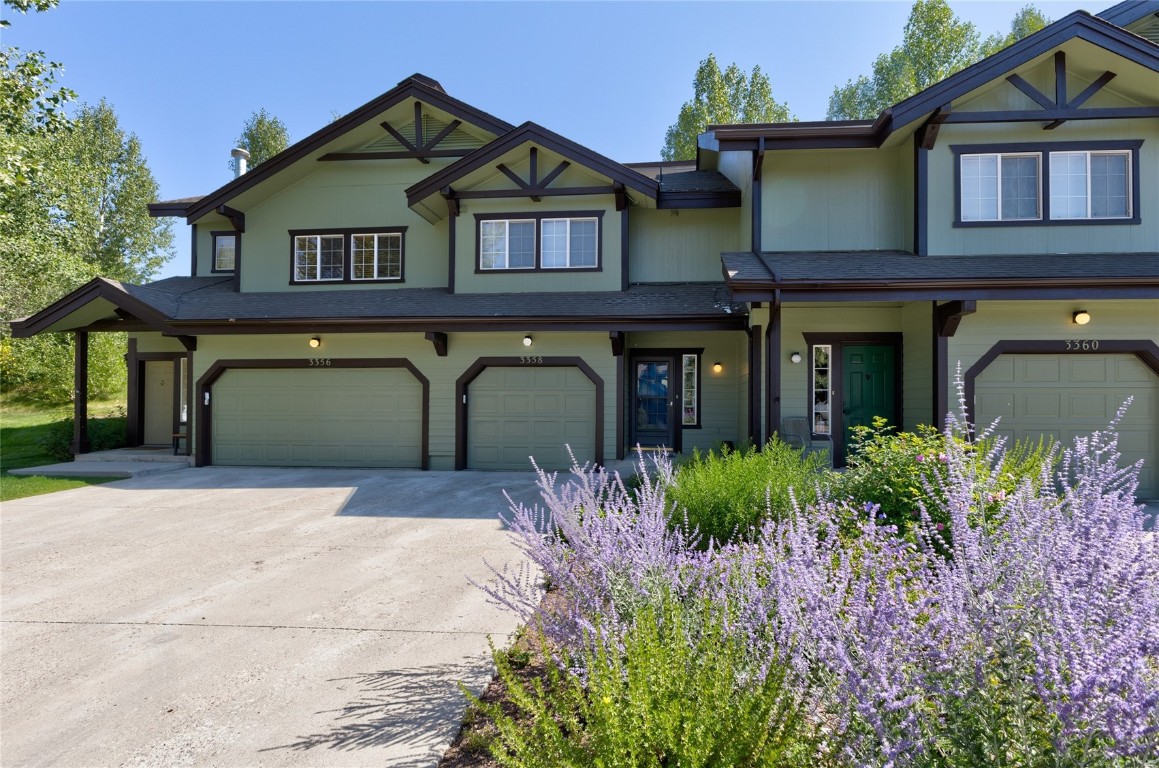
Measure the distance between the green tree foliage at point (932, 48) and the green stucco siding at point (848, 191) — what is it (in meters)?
14.7

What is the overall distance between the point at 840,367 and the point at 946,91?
431 cm

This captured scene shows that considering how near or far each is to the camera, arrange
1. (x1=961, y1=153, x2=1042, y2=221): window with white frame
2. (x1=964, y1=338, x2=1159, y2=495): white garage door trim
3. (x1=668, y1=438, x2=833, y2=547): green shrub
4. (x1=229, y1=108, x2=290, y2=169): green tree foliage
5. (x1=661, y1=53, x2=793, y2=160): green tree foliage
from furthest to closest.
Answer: (x1=229, y1=108, x2=290, y2=169): green tree foliage
(x1=661, y1=53, x2=793, y2=160): green tree foliage
(x1=961, y1=153, x2=1042, y2=221): window with white frame
(x1=964, y1=338, x2=1159, y2=495): white garage door trim
(x1=668, y1=438, x2=833, y2=547): green shrub

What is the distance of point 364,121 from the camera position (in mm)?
11695

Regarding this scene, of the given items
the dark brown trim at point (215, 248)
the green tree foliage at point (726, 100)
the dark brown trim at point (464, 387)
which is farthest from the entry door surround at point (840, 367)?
the green tree foliage at point (726, 100)

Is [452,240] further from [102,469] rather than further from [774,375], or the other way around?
[102,469]

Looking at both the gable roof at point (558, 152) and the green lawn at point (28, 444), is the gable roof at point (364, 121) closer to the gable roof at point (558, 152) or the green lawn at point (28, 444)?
the gable roof at point (558, 152)

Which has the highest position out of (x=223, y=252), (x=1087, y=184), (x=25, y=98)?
(x=25, y=98)

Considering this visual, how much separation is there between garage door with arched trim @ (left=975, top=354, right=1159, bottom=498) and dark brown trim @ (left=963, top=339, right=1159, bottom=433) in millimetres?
84

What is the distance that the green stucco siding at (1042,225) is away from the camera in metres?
8.55

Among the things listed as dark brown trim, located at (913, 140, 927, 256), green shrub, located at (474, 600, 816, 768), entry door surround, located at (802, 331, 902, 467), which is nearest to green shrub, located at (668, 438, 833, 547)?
green shrub, located at (474, 600, 816, 768)

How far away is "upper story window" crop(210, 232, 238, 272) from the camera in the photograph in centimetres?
1366

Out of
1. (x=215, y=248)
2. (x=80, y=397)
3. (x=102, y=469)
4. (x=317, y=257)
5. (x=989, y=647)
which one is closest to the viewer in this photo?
(x=989, y=647)

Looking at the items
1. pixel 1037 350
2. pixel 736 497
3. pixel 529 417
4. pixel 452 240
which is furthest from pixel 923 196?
pixel 452 240

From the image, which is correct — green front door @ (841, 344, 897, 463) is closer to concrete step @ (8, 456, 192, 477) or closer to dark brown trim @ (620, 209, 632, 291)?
dark brown trim @ (620, 209, 632, 291)
